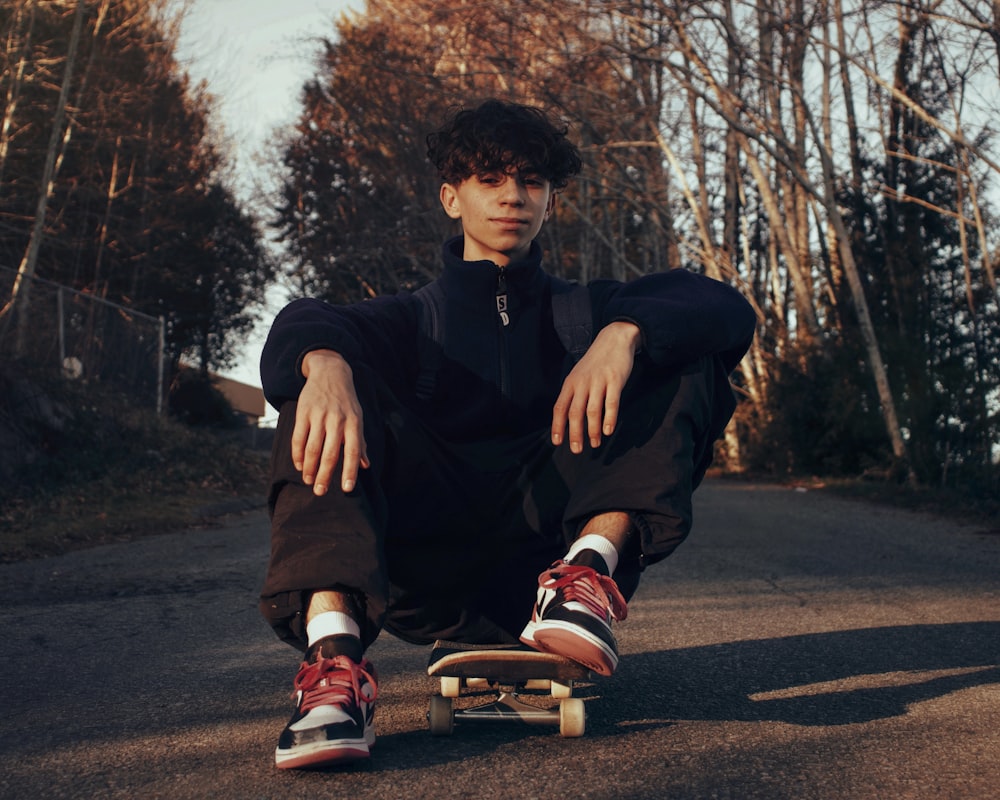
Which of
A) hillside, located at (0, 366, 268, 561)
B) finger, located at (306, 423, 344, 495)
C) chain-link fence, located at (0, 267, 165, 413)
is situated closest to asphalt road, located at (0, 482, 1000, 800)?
finger, located at (306, 423, 344, 495)

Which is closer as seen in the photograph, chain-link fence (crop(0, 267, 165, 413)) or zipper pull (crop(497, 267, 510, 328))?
zipper pull (crop(497, 267, 510, 328))

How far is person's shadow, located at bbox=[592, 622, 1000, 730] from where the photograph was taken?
241cm

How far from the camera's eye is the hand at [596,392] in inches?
86.3

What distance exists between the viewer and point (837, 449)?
610 inches

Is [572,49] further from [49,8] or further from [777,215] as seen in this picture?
[49,8]

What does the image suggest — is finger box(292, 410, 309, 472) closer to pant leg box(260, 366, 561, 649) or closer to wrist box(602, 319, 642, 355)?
pant leg box(260, 366, 561, 649)

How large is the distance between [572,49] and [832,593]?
1223 centimetres

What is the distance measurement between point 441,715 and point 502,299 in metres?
0.98

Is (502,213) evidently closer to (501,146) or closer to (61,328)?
(501,146)

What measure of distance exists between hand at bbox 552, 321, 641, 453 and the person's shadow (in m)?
0.63

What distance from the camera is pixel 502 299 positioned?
2.62m

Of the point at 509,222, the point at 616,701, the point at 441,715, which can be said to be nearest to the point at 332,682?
the point at 441,715

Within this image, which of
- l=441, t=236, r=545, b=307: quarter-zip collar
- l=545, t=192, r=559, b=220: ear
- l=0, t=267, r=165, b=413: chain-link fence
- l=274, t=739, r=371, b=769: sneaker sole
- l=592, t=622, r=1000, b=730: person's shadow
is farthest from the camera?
l=0, t=267, r=165, b=413: chain-link fence

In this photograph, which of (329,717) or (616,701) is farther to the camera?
(616,701)
